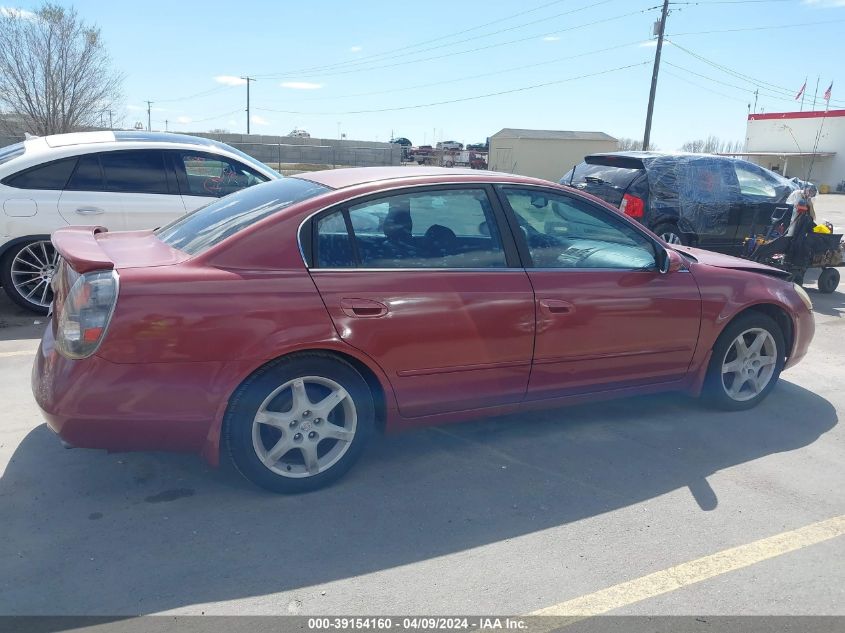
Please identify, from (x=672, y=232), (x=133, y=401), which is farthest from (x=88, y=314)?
(x=672, y=232)

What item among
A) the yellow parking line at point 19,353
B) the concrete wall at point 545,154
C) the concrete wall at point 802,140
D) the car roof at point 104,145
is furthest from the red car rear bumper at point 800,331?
the concrete wall at point 802,140

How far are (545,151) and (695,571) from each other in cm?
3609

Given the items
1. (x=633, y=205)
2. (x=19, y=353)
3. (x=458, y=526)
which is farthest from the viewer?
(x=633, y=205)

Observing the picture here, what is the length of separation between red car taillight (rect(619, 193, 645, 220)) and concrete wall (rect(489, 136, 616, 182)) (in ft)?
91.6

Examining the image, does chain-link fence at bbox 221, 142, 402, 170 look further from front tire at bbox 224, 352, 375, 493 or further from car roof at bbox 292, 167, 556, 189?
front tire at bbox 224, 352, 375, 493

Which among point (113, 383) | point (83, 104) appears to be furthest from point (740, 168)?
point (83, 104)

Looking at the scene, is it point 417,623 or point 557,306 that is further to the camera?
point 557,306

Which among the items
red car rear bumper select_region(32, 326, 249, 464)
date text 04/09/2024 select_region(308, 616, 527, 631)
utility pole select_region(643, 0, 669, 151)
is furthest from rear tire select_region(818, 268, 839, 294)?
utility pole select_region(643, 0, 669, 151)

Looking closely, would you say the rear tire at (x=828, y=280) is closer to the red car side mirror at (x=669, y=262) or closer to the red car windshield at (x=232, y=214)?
the red car side mirror at (x=669, y=262)

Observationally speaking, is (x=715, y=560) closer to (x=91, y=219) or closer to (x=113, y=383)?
(x=113, y=383)

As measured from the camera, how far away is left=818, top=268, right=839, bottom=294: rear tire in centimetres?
880

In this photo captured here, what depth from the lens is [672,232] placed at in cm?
954

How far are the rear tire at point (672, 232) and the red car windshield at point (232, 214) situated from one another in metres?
6.93

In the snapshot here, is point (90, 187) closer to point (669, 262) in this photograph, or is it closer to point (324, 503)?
point (324, 503)
